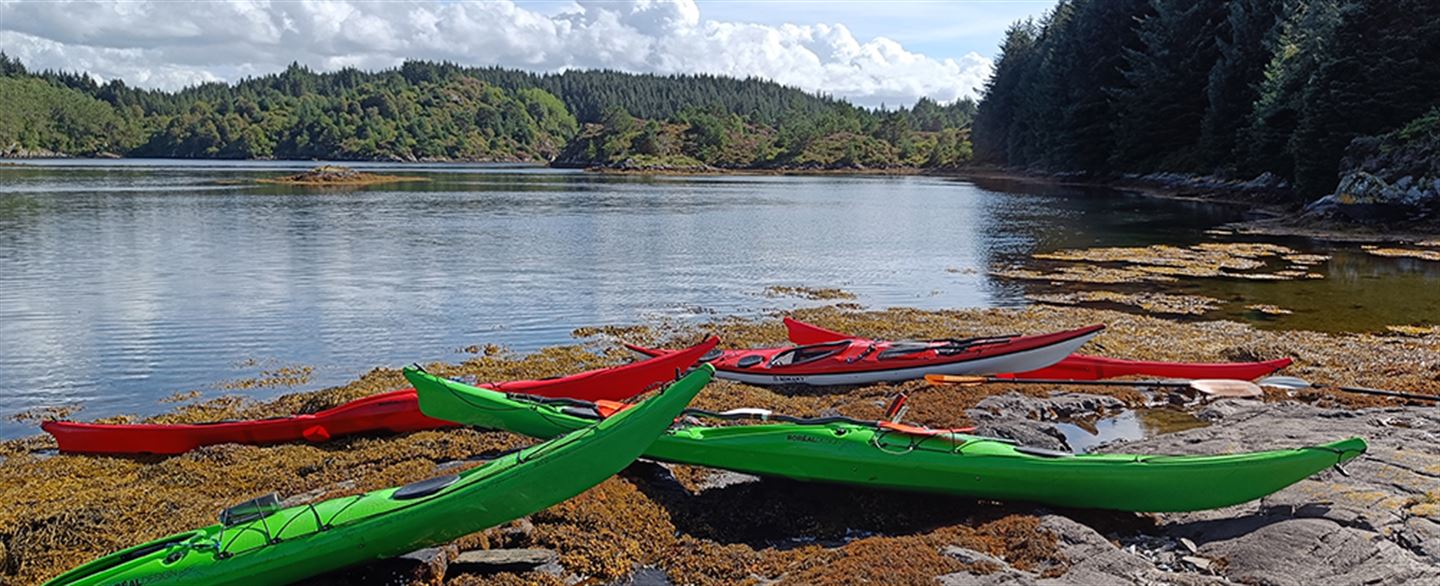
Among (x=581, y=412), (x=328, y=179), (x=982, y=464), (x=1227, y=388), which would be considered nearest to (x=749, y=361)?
(x=581, y=412)

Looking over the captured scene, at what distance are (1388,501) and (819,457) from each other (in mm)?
4462

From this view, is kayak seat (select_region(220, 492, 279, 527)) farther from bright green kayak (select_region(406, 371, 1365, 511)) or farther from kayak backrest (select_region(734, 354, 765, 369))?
kayak backrest (select_region(734, 354, 765, 369))

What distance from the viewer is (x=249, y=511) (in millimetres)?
7258

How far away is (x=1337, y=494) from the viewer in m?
7.83

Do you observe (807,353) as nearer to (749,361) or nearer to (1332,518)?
(749,361)

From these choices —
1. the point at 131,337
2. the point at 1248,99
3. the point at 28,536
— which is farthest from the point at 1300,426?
the point at 1248,99

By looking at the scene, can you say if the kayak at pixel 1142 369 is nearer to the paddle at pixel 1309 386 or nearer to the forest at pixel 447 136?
the paddle at pixel 1309 386

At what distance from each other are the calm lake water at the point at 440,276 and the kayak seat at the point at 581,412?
590 cm

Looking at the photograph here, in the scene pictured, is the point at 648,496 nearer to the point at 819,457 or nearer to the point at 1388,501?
the point at 819,457

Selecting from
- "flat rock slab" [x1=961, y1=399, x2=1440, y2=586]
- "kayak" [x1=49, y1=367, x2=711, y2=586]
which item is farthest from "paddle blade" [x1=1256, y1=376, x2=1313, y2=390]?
"kayak" [x1=49, y1=367, x2=711, y2=586]

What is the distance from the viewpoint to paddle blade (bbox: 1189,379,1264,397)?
11.8 m

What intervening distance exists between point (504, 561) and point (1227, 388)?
901 centimetres

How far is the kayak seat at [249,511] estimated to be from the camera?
716 cm

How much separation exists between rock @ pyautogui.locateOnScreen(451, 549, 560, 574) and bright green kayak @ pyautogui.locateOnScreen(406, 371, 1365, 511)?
6.31 ft
